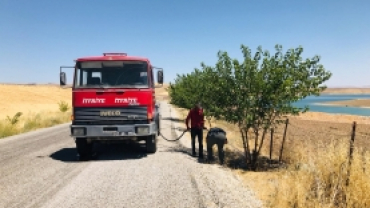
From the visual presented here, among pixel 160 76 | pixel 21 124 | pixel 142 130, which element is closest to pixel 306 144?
pixel 160 76

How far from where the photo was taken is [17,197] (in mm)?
6195

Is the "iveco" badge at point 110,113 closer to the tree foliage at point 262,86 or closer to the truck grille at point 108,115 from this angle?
the truck grille at point 108,115

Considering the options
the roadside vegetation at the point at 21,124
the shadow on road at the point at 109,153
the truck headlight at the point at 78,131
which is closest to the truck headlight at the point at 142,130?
the shadow on road at the point at 109,153

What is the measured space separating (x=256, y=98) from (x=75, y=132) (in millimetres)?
5944

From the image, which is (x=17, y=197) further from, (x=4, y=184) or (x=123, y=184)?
(x=123, y=184)

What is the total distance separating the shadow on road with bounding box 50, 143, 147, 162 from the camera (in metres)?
9.97

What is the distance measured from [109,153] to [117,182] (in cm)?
400

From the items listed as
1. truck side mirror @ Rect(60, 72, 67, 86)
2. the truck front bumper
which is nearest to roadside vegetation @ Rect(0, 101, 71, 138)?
truck side mirror @ Rect(60, 72, 67, 86)

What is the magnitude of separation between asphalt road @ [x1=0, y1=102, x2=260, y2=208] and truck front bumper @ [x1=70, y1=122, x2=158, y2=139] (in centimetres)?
87

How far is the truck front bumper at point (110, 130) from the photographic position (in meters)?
8.98

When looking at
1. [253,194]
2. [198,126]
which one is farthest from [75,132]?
[253,194]

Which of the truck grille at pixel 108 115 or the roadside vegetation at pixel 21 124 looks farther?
the roadside vegetation at pixel 21 124

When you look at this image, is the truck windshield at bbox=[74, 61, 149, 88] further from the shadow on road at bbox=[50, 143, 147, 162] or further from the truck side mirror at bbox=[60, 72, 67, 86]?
the shadow on road at bbox=[50, 143, 147, 162]

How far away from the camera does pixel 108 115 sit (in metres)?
9.04
